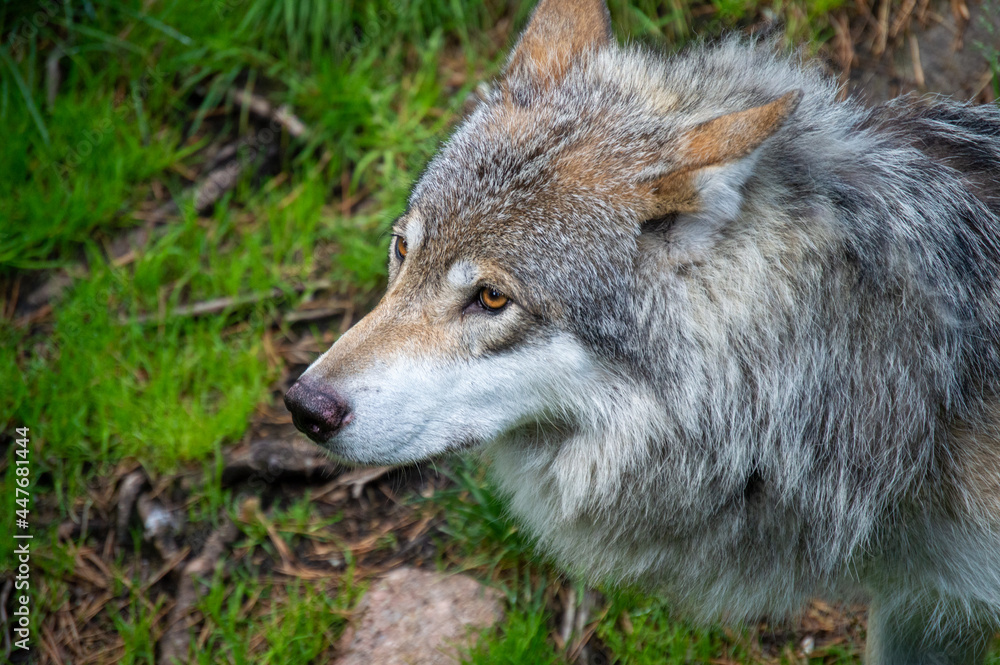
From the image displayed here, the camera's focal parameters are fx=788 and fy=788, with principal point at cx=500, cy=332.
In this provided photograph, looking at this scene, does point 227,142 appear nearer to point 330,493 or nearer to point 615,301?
point 330,493

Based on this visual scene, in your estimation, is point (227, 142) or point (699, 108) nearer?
point (699, 108)

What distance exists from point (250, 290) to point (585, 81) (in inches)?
110

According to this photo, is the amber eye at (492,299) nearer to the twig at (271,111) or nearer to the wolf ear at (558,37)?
the wolf ear at (558,37)

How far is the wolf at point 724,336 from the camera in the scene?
254 cm

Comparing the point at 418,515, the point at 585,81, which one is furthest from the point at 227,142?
the point at 585,81

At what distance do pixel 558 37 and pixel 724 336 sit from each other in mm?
1441

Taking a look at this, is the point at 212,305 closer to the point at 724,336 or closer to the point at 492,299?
the point at 492,299

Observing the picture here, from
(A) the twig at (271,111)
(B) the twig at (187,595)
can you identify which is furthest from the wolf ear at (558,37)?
(B) the twig at (187,595)

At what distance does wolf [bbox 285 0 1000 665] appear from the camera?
2.54 metres

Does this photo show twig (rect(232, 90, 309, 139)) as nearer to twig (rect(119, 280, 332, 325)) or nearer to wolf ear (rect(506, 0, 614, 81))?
twig (rect(119, 280, 332, 325))

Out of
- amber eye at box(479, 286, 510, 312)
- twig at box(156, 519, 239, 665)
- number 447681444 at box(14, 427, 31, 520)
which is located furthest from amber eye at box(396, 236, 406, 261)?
number 447681444 at box(14, 427, 31, 520)

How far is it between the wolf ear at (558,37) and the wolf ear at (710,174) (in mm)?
780

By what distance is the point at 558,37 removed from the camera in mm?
3188

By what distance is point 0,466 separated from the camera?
4.19 metres
